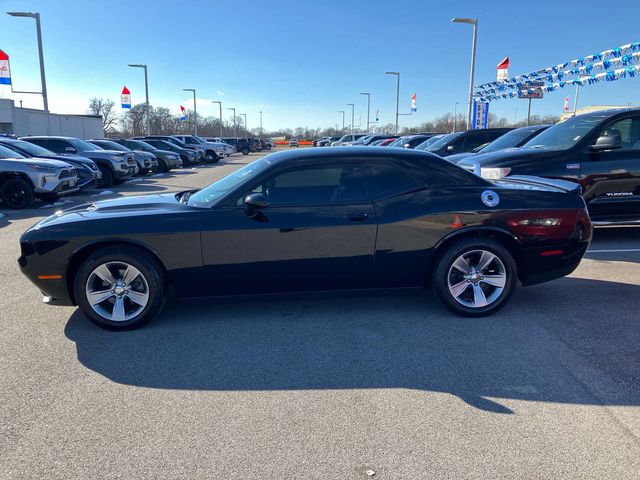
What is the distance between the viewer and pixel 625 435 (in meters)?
2.70

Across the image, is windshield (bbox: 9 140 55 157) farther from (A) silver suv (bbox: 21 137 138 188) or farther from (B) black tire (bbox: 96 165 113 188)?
(B) black tire (bbox: 96 165 113 188)

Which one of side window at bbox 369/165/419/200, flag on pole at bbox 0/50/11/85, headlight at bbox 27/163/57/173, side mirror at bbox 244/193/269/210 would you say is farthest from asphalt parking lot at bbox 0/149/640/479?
flag on pole at bbox 0/50/11/85

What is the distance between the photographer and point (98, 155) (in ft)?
51.8

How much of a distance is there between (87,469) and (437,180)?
3.50 metres

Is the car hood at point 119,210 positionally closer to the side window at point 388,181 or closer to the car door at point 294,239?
the car door at point 294,239

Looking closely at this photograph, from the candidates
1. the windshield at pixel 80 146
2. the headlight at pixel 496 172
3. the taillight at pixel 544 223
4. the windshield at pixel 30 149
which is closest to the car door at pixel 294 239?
the taillight at pixel 544 223

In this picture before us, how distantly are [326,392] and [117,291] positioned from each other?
6.84ft

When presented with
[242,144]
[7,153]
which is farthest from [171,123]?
[7,153]

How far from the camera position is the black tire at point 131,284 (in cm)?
404

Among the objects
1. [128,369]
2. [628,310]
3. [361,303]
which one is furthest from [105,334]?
[628,310]

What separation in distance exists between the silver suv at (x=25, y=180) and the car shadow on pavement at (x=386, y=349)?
26.6ft

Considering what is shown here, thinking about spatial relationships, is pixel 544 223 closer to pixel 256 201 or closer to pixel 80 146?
pixel 256 201

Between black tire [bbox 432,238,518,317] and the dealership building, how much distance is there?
28.1 metres

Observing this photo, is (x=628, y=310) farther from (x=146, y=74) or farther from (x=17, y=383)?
(x=146, y=74)
